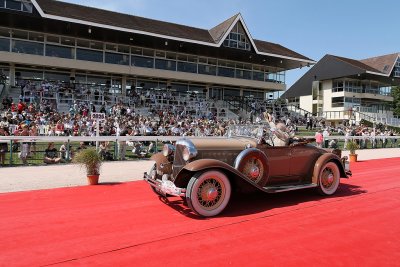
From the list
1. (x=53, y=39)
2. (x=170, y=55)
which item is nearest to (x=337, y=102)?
(x=170, y=55)

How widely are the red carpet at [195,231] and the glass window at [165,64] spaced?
25.3 m

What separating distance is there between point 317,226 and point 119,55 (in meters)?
27.5

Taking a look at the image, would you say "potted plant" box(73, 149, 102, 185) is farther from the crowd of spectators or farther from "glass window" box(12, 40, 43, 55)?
"glass window" box(12, 40, 43, 55)

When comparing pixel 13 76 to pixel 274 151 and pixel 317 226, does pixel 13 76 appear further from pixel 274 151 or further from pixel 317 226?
pixel 317 226

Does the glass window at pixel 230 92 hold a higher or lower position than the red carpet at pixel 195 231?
higher

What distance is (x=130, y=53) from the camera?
30.8 meters

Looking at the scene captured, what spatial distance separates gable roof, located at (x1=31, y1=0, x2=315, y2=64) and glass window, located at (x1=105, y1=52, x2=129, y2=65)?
2.85 meters

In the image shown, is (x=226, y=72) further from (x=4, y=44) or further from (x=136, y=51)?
(x=4, y=44)

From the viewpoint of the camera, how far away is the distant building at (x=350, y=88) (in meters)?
50.6

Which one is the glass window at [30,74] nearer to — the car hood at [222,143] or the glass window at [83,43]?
the glass window at [83,43]

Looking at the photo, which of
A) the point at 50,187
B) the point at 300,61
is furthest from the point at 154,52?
the point at 50,187

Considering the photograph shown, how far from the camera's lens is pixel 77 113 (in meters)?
22.2

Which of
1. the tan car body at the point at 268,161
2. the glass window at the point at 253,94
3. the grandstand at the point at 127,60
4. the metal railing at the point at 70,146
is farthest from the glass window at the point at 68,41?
the tan car body at the point at 268,161

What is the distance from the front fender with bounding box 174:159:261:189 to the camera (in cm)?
584
